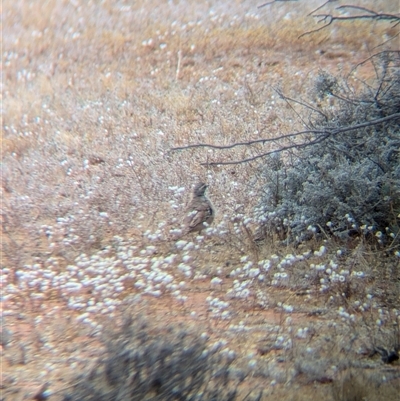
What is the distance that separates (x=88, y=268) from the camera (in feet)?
15.9

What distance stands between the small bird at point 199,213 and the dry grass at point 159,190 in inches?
4.0

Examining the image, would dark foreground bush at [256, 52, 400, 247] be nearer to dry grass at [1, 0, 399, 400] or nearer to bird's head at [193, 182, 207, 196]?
dry grass at [1, 0, 399, 400]

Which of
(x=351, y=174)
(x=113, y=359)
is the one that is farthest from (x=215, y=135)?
(x=113, y=359)

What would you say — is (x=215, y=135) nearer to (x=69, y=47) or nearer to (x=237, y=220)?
(x=237, y=220)

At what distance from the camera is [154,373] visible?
2859mm

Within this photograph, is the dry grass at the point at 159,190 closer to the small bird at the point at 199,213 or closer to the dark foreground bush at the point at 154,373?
the small bird at the point at 199,213

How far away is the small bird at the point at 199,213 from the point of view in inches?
205

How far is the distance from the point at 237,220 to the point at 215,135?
1.55 metres

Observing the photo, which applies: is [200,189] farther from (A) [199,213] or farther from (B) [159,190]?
(B) [159,190]

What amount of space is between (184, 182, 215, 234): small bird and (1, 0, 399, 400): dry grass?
0.33 ft

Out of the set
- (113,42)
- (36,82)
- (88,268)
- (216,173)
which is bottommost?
(88,268)

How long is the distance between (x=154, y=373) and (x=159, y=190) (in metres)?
3.15

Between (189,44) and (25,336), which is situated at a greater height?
(189,44)

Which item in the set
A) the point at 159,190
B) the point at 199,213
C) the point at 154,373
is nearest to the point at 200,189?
the point at 199,213
